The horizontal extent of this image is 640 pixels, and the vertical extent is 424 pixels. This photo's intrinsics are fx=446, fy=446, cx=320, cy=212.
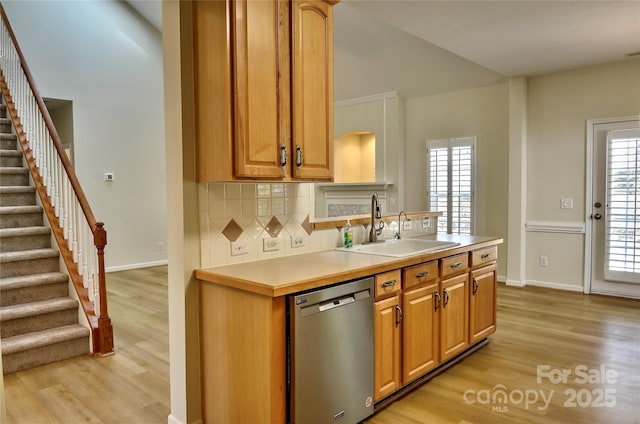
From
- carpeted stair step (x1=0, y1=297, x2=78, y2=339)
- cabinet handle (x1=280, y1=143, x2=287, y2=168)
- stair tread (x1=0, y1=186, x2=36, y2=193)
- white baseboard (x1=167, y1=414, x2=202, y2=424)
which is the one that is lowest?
white baseboard (x1=167, y1=414, x2=202, y2=424)

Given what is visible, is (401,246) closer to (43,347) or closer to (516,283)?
(43,347)

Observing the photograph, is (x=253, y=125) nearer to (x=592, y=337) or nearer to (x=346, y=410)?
(x=346, y=410)

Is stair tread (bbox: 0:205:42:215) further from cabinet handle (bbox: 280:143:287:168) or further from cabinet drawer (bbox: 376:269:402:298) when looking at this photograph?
cabinet drawer (bbox: 376:269:402:298)

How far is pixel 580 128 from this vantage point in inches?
202

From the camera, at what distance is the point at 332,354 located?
7.07 feet

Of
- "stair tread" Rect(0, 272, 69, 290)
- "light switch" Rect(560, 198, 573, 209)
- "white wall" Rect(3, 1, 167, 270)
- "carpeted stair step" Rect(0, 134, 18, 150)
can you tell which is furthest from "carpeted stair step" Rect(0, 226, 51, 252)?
"light switch" Rect(560, 198, 573, 209)

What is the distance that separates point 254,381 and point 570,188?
469 centimetres

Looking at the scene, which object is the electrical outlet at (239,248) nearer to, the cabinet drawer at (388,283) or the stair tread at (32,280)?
the cabinet drawer at (388,283)

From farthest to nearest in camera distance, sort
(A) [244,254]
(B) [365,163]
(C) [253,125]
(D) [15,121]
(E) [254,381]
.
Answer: (B) [365,163], (D) [15,121], (A) [244,254], (C) [253,125], (E) [254,381]

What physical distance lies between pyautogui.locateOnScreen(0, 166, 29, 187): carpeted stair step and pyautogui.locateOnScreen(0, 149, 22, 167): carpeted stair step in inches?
6.0

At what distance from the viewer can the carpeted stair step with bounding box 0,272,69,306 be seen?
11.6 ft

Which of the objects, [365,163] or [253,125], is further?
[365,163]

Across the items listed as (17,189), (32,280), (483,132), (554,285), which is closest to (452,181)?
(483,132)

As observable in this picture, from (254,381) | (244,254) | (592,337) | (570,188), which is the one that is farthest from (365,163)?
(254,381)
